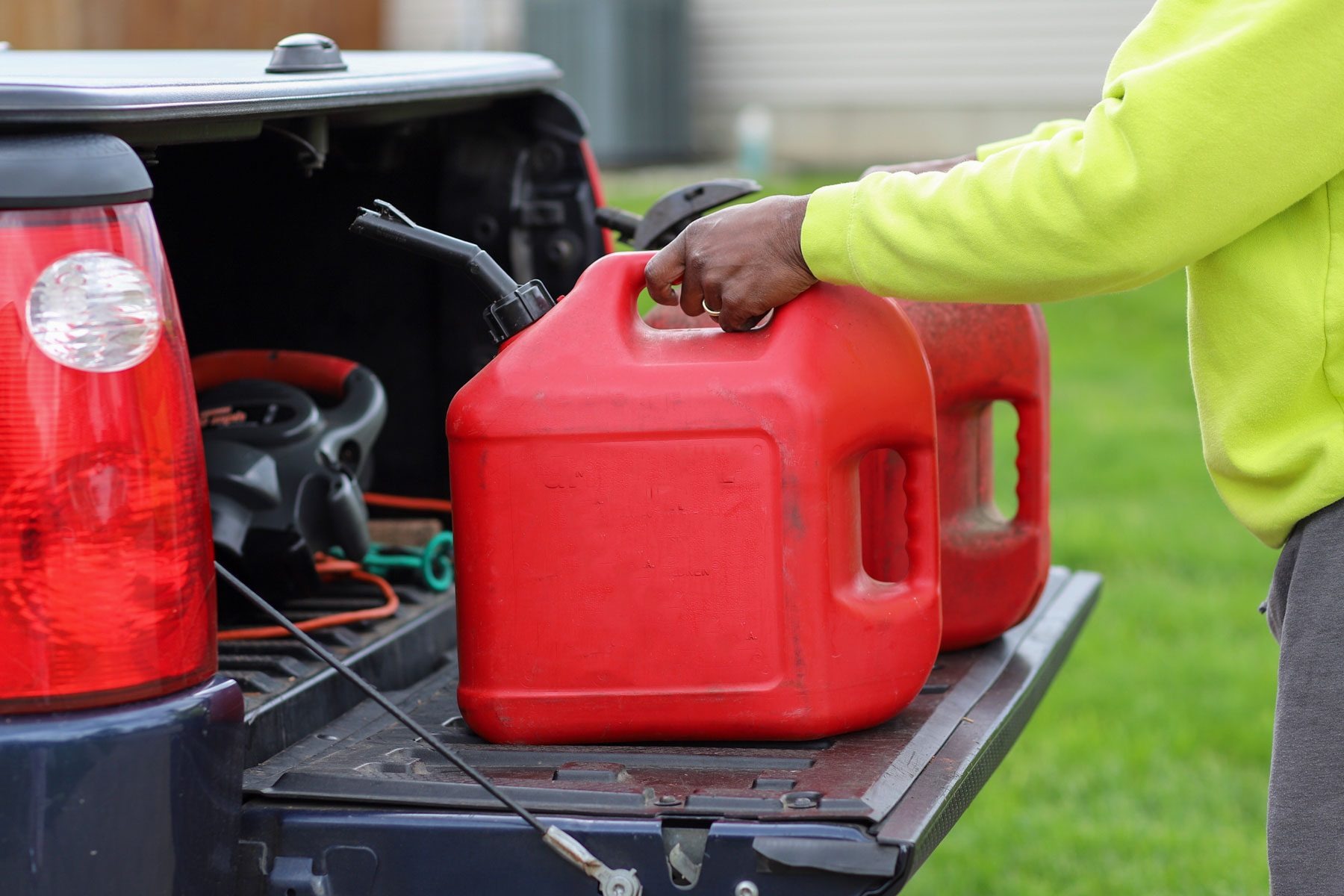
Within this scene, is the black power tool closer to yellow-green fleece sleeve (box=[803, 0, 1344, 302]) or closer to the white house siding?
yellow-green fleece sleeve (box=[803, 0, 1344, 302])

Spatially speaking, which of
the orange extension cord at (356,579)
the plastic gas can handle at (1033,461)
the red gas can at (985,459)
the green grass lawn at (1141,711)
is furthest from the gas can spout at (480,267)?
the green grass lawn at (1141,711)

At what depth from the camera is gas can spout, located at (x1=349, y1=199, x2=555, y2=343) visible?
1.81 metres

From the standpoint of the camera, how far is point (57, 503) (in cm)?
144

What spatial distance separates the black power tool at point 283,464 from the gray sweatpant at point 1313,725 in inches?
50.5

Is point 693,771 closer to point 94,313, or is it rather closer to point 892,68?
point 94,313

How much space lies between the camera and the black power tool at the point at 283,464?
2250mm

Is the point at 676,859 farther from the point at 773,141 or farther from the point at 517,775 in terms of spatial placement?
the point at 773,141

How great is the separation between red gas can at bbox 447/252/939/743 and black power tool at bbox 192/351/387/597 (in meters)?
0.52

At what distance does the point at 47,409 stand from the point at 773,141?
13133 millimetres

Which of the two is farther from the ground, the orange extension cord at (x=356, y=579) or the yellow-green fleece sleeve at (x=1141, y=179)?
the yellow-green fleece sleeve at (x=1141, y=179)

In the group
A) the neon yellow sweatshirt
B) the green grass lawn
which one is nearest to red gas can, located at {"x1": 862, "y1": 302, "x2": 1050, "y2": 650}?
the neon yellow sweatshirt

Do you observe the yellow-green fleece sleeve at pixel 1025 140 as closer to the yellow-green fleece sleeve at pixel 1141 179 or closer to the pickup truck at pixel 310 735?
the yellow-green fleece sleeve at pixel 1141 179

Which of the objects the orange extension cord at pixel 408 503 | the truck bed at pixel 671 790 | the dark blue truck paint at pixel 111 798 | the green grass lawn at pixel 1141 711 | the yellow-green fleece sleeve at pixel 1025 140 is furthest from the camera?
the green grass lawn at pixel 1141 711

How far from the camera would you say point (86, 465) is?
144 cm
